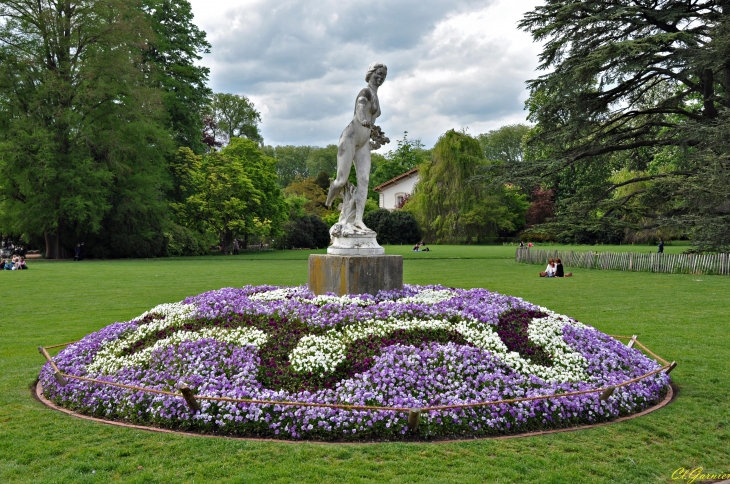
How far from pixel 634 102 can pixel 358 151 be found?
982 inches

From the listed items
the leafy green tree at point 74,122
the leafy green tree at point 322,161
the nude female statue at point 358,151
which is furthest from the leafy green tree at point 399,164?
the nude female statue at point 358,151

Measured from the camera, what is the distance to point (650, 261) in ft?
88.5

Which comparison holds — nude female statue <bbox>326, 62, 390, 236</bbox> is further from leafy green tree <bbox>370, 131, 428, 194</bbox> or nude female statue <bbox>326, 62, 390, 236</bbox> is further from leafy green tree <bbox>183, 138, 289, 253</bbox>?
leafy green tree <bbox>370, 131, 428, 194</bbox>

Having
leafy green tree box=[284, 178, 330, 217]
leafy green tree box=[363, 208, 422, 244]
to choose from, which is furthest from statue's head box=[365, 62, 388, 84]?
leafy green tree box=[284, 178, 330, 217]

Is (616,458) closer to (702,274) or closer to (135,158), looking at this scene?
(702,274)

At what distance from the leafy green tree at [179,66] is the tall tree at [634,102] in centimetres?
2796

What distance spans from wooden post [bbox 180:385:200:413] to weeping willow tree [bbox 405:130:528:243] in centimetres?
5084

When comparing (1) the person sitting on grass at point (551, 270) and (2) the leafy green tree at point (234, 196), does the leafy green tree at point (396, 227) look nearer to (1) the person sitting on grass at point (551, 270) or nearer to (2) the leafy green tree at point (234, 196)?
(2) the leafy green tree at point (234, 196)

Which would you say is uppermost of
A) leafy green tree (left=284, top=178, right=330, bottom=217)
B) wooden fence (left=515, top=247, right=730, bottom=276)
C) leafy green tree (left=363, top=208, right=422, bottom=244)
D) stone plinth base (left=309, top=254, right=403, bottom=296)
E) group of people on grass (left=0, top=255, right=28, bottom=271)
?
leafy green tree (left=284, top=178, right=330, bottom=217)

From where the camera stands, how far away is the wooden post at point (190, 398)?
5.41m

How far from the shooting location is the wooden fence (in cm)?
2492

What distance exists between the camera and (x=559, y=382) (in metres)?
6.49

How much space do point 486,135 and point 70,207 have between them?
79.8m

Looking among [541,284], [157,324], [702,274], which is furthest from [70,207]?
[702,274]
